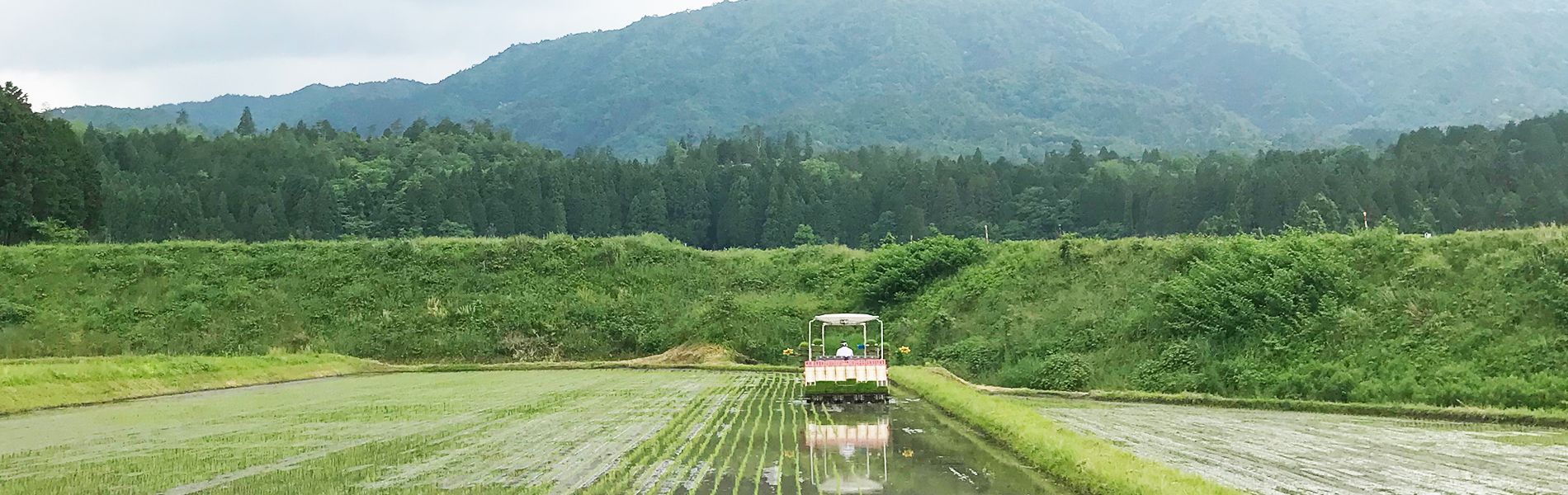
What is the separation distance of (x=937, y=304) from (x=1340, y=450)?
24.6 meters

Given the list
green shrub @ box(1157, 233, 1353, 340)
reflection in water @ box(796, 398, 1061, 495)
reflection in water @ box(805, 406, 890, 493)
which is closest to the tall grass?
green shrub @ box(1157, 233, 1353, 340)

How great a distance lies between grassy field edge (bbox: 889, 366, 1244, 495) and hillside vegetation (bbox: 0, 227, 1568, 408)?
376 inches

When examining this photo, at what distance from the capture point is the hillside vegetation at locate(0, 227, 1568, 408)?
919 inches

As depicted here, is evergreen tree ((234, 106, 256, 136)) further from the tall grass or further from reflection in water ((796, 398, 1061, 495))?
reflection in water ((796, 398, 1061, 495))

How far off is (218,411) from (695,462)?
1195 centimetres

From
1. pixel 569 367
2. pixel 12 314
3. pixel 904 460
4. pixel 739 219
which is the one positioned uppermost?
pixel 739 219

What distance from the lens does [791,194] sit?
287 feet

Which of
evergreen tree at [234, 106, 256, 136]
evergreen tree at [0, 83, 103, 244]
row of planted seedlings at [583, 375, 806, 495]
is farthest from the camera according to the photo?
evergreen tree at [234, 106, 256, 136]

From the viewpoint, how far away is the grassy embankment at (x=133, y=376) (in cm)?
2280

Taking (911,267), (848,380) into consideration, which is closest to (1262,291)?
(848,380)

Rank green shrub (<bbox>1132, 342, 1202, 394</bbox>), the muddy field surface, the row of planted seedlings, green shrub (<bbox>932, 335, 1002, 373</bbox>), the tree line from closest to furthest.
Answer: the muddy field surface < the row of planted seedlings < green shrub (<bbox>1132, 342, 1202, 394</bbox>) < green shrub (<bbox>932, 335, 1002, 373</bbox>) < the tree line

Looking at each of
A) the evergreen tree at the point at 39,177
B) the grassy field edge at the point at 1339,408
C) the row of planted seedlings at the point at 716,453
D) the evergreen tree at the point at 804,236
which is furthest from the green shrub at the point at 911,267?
the evergreen tree at the point at 39,177

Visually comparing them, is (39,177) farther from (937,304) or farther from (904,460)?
(904,460)

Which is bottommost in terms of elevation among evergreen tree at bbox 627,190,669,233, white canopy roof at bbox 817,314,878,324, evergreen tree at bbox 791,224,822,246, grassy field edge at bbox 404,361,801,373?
grassy field edge at bbox 404,361,801,373
